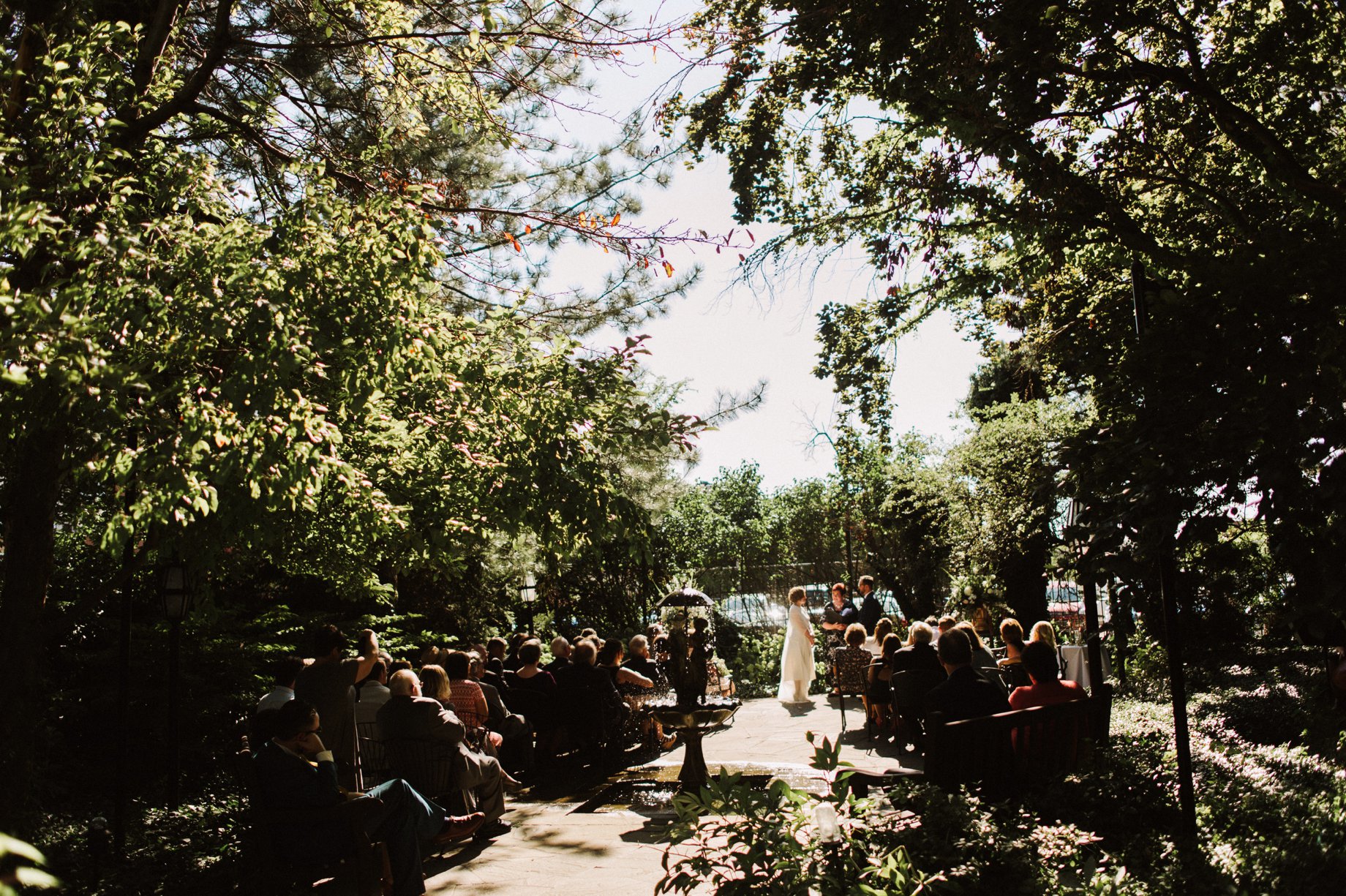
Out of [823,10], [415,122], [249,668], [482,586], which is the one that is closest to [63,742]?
[249,668]

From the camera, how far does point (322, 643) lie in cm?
724

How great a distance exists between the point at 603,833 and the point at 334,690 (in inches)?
89.0

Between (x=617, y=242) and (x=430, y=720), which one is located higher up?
(x=617, y=242)

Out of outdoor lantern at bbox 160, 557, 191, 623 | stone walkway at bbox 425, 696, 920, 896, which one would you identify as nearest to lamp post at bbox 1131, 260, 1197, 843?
stone walkway at bbox 425, 696, 920, 896

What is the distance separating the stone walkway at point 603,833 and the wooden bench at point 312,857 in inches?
27.3

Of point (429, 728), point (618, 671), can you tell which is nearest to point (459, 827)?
point (429, 728)

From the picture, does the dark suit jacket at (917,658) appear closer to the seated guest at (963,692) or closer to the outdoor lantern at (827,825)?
the seated guest at (963,692)

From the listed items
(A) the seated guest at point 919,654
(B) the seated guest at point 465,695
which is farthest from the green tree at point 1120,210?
(B) the seated guest at point 465,695

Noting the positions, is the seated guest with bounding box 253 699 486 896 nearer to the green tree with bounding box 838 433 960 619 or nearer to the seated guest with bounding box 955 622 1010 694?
the seated guest with bounding box 955 622 1010 694

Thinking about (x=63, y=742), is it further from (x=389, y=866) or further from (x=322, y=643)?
(x=389, y=866)

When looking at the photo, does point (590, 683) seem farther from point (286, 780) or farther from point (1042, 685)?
point (286, 780)

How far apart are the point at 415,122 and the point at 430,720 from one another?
493 cm

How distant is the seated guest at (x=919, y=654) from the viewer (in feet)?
31.3

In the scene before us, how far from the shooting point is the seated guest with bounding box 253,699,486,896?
17.2ft
